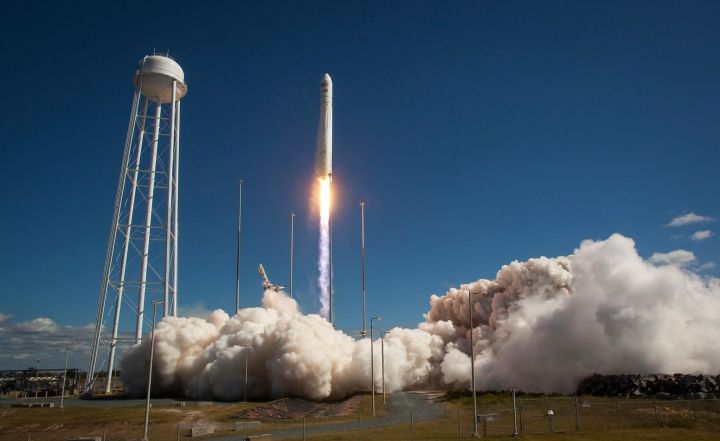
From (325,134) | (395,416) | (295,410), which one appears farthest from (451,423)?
(325,134)

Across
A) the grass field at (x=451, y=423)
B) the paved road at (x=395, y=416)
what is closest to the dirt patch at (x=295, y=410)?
the grass field at (x=451, y=423)

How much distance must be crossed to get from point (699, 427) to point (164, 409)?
46.6m

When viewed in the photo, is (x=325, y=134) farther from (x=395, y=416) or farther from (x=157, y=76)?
(x=395, y=416)

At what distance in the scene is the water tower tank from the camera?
262 ft

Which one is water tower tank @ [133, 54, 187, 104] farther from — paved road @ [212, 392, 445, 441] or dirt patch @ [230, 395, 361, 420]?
paved road @ [212, 392, 445, 441]

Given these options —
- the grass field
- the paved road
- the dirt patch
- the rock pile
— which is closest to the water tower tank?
the grass field

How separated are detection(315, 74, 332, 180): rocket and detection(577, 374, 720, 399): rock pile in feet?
146

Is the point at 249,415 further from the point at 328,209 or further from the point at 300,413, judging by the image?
the point at 328,209

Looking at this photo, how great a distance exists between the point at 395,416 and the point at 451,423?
7.93 m

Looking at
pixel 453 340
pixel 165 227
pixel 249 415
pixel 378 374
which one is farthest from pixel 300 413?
pixel 453 340

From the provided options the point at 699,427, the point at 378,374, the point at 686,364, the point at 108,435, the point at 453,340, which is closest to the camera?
the point at 699,427

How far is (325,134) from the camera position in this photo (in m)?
87.0

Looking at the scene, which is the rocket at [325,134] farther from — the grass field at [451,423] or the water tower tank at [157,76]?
the grass field at [451,423]

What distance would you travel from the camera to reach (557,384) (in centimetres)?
7494
